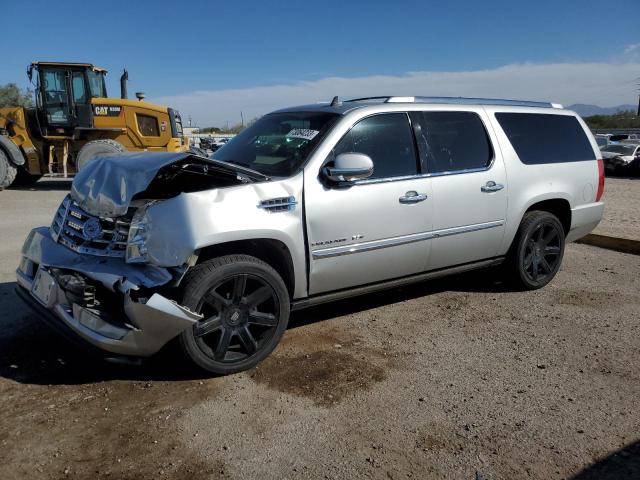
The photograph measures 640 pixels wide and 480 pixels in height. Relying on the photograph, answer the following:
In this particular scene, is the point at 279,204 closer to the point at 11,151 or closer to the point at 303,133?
the point at 303,133

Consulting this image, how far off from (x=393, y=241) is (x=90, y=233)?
218 centimetres

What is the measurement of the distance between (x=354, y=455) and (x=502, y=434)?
0.84 meters

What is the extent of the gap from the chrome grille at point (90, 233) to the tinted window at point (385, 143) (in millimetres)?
1622

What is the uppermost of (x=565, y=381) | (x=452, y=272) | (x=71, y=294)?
(x=71, y=294)

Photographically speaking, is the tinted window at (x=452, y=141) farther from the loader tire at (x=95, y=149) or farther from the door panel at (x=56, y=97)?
the door panel at (x=56, y=97)

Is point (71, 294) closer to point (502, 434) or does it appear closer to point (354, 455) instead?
point (354, 455)

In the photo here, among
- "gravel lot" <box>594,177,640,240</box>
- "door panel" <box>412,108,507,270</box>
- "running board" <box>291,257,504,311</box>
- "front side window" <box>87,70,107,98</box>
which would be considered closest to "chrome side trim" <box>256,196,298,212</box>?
"running board" <box>291,257,504,311</box>

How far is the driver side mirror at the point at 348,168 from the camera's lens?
364 centimetres

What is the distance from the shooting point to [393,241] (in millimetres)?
4078

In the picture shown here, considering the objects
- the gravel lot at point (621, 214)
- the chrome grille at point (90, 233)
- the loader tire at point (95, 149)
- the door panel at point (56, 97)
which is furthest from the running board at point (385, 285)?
the door panel at point (56, 97)

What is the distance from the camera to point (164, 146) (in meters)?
15.0

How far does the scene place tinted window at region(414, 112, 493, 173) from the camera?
434cm

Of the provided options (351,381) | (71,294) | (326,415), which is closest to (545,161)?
(351,381)

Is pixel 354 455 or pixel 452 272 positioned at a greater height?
pixel 452 272
